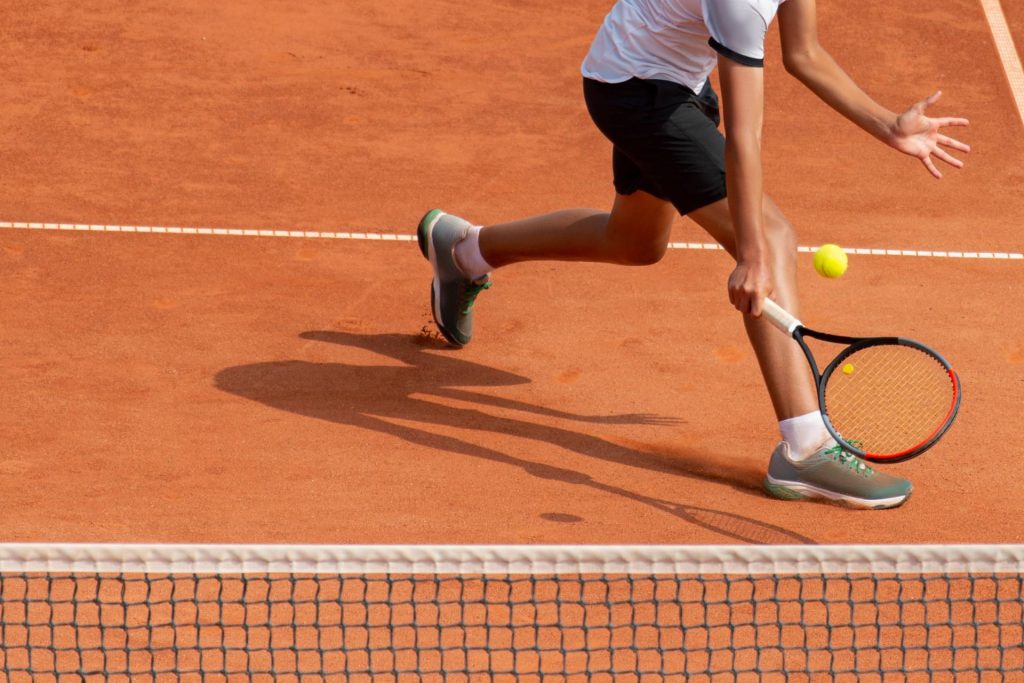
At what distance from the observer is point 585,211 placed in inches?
224

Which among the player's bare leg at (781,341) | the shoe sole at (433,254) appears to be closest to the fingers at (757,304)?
the player's bare leg at (781,341)

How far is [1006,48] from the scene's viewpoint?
941 cm

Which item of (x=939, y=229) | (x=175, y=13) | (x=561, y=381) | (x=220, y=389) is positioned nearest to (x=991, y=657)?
(x=561, y=381)

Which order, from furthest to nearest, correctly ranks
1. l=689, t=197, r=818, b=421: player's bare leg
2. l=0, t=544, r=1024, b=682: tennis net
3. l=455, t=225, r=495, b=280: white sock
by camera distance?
l=455, t=225, r=495, b=280: white sock < l=689, t=197, r=818, b=421: player's bare leg < l=0, t=544, r=1024, b=682: tennis net

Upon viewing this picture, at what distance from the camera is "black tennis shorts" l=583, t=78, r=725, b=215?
4.95 meters

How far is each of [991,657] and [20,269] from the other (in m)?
4.33

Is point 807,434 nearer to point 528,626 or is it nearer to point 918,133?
point 918,133

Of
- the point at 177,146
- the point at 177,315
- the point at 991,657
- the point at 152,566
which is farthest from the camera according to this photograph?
the point at 177,146

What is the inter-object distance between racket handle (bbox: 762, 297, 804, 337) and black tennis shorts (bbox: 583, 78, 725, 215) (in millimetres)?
526

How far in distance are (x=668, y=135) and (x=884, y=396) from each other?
1152 mm

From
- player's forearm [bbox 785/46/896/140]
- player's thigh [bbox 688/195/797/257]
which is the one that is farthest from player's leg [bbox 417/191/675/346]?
player's forearm [bbox 785/46/896/140]

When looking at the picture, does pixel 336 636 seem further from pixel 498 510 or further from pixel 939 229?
pixel 939 229

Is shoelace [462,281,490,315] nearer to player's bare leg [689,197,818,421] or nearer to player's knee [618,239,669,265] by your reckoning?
player's knee [618,239,669,265]

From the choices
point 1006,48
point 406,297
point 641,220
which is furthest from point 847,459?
point 1006,48
